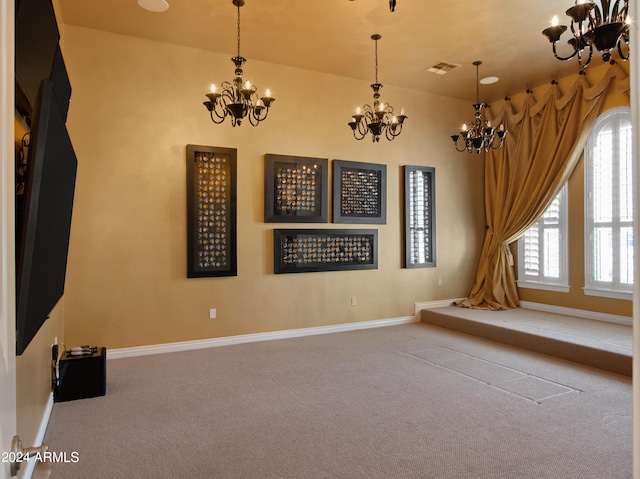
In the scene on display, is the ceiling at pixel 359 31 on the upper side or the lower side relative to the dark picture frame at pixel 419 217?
upper

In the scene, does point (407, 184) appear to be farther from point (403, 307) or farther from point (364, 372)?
point (364, 372)

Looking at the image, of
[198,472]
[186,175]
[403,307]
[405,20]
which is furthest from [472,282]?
[198,472]

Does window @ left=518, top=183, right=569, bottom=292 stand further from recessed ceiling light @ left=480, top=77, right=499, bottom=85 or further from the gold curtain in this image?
recessed ceiling light @ left=480, top=77, right=499, bottom=85

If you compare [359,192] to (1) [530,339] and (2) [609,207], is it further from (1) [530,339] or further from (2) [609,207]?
(2) [609,207]

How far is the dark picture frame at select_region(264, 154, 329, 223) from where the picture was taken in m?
5.52

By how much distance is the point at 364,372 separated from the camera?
14.1ft

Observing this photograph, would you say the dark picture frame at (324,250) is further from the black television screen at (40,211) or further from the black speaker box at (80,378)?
the black television screen at (40,211)

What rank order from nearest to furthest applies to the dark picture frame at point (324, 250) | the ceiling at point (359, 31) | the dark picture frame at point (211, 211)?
the ceiling at point (359, 31)
the dark picture frame at point (211, 211)
the dark picture frame at point (324, 250)

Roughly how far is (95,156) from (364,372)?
362 cm

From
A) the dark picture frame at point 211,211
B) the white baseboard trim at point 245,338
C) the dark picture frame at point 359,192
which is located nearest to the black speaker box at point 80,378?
the white baseboard trim at point 245,338

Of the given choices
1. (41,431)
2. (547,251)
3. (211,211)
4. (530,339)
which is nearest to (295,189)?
(211,211)

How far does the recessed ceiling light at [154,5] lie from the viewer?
4.09m

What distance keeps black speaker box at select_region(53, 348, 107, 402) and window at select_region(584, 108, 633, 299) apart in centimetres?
590

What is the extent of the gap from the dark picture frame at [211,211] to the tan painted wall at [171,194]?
0.10 metres
